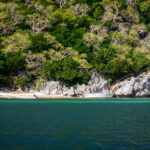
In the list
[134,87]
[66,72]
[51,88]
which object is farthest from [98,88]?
[51,88]

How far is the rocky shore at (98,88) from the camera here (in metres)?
43.6

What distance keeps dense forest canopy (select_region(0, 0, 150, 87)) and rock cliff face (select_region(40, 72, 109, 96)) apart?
1.05 m

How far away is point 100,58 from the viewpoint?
47.0m

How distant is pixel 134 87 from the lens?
45000 millimetres

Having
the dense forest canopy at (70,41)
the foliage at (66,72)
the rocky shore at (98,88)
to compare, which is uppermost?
the dense forest canopy at (70,41)

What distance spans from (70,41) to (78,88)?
10.2m

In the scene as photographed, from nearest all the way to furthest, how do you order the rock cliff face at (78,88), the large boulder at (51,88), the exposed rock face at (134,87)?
1. the large boulder at (51,88)
2. the rock cliff face at (78,88)
3. the exposed rock face at (134,87)

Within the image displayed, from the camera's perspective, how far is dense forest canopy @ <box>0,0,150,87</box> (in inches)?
1724

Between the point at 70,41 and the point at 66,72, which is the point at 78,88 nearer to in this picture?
the point at 66,72

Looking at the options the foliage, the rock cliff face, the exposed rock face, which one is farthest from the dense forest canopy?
the exposed rock face

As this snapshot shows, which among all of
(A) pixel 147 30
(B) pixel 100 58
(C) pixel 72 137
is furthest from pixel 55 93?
(C) pixel 72 137

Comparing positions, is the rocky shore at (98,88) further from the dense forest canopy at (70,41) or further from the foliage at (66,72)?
the dense forest canopy at (70,41)

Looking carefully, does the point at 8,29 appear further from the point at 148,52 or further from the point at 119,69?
the point at 148,52

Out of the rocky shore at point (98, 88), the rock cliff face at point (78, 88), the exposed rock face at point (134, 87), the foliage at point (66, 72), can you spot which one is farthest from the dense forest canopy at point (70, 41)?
the exposed rock face at point (134, 87)
